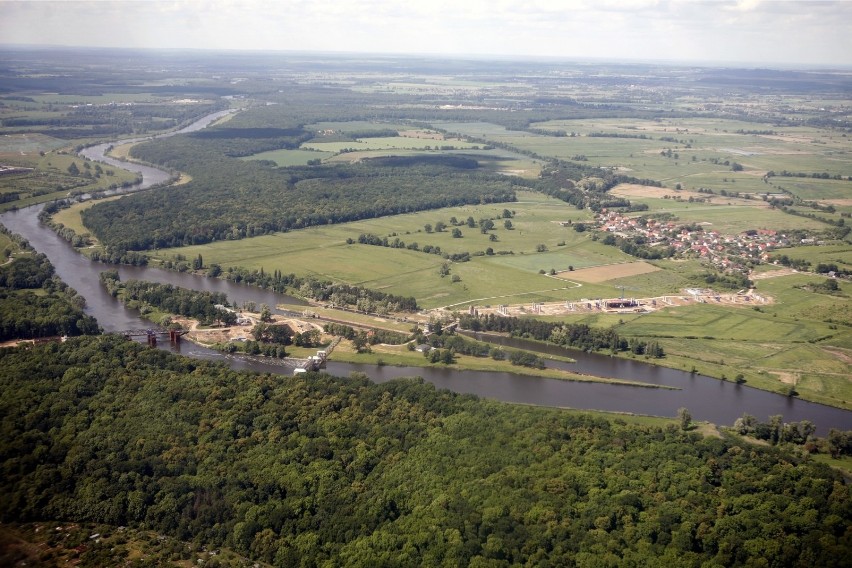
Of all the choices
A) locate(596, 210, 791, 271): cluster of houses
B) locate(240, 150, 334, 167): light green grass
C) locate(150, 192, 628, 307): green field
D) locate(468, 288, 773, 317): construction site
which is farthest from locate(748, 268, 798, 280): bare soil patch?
locate(240, 150, 334, 167): light green grass

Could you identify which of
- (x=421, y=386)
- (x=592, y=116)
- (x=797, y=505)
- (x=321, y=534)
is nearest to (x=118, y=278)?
(x=421, y=386)

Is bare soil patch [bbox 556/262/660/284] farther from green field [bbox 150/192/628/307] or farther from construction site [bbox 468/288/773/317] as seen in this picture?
construction site [bbox 468/288/773/317]

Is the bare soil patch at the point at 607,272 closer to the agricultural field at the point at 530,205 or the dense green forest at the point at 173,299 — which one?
the agricultural field at the point at 530,205

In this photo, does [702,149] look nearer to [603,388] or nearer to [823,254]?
[823,254]

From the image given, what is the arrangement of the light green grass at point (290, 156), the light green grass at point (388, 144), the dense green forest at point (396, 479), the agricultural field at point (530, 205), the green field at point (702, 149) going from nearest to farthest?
the dense green forest at point (396, 479), the agricultural field at point (530, 205), the green field at point (702, 149), the light green grass at point (290, 156), the light green grass at point (388, 144)

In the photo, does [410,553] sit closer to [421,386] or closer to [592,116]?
[421,386]

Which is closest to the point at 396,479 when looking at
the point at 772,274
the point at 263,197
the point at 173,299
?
the point at 173,299

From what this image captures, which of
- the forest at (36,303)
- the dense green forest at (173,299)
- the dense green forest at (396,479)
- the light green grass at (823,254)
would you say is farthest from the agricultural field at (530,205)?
the dense green forest at (396,479)
